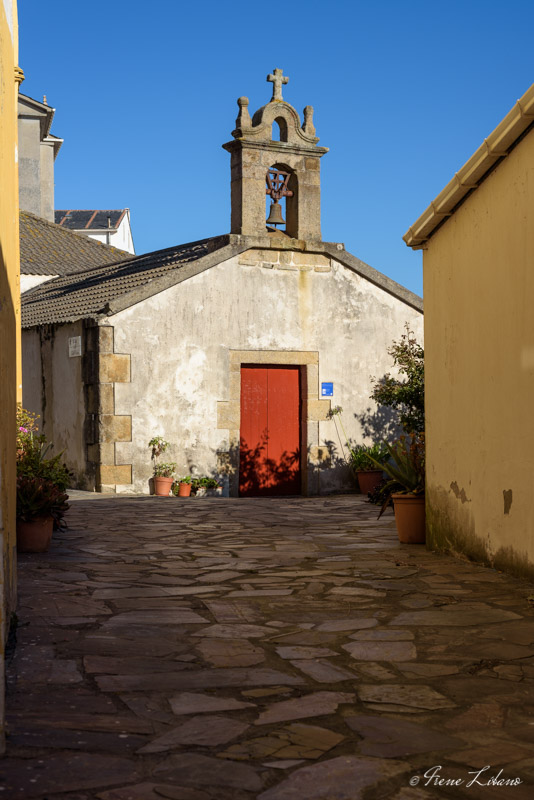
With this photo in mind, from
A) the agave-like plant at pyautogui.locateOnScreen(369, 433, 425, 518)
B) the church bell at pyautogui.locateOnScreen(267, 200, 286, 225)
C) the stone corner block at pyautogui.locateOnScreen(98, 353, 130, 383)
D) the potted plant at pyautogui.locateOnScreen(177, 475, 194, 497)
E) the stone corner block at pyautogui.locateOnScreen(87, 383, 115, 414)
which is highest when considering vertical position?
the church bell at pyautogui.locateOnScreen(267, 200, 286, 225)

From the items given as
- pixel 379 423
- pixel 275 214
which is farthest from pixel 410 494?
pixel 275 214

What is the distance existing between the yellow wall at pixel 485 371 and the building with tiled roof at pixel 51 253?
613 inches

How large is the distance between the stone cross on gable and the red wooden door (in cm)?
448

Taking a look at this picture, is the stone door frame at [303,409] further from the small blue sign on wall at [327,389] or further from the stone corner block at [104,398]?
the stone corner block at [104,398]

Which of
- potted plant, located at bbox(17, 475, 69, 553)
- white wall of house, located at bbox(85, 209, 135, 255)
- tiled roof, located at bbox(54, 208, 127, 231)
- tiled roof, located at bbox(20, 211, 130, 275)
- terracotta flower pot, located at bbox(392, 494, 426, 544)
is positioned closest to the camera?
potted plant, located at bbox(17, 475, 69, 553)

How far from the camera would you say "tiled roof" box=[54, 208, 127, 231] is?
2012 inches

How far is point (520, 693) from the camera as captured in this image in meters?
3.73

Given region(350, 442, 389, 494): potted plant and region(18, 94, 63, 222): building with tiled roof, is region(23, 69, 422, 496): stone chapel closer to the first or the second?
region(350, 442, 389, 494): potted plant

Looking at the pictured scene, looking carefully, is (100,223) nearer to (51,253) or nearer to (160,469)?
(51,253)

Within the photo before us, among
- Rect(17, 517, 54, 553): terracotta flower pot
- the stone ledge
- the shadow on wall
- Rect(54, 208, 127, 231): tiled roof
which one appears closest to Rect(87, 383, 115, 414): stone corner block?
the stone ledge

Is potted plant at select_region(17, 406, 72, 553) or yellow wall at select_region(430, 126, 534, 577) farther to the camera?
potted plant at select_region(17, 406, 72, 553)

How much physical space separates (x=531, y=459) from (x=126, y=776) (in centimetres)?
385

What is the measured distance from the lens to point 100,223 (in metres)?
51.3

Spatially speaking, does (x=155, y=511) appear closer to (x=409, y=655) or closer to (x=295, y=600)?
(x=295, y=600)
